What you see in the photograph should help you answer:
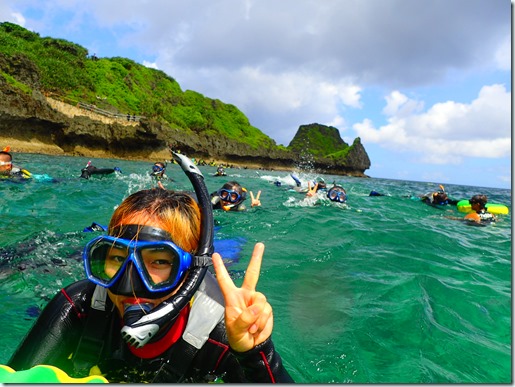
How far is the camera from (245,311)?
134 centimetres

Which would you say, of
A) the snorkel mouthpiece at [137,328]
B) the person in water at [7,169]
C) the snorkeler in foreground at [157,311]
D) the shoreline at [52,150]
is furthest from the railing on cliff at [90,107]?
the snorkel mouthpiece at [137,328]

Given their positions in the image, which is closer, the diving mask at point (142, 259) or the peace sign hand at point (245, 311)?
the peace sign hand at point (245, 311)

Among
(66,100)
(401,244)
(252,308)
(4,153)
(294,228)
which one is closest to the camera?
(252,308)

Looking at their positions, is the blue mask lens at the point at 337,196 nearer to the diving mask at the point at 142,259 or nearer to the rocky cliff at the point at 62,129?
the diving mask at the point at 142,259

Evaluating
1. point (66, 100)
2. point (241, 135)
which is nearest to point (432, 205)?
point (66, 100)

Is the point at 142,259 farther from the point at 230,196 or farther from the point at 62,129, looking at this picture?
the point at 62,129

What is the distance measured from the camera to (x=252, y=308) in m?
1.35

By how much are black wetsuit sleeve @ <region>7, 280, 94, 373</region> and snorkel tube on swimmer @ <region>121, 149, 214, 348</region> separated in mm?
641

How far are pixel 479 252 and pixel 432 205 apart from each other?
26.8 feet

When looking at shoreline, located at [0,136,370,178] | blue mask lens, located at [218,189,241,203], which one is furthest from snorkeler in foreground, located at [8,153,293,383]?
shoreline, located at [0,136,370,178]

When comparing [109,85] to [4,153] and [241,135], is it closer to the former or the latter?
[241,135]

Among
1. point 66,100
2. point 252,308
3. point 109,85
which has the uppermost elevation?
point 109,85

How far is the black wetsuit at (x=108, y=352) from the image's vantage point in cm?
180

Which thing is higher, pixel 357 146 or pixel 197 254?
pixel 357 146
